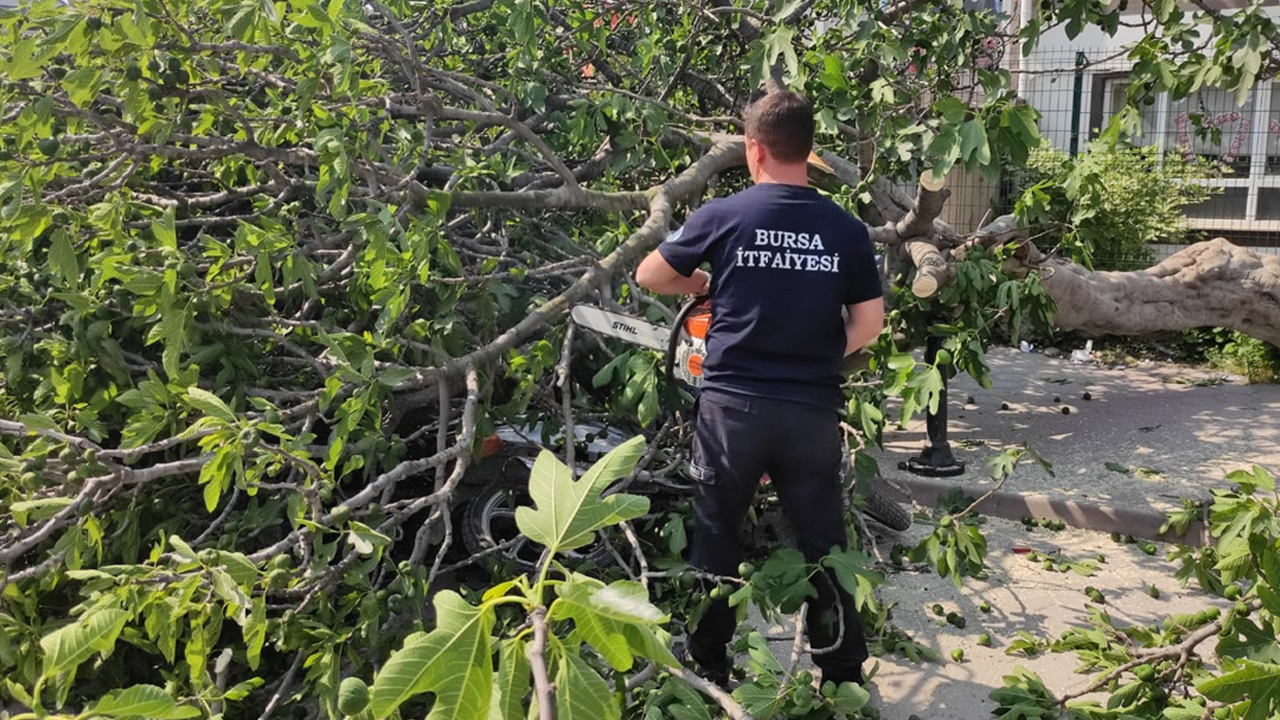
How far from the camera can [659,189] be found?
4562 millimetres

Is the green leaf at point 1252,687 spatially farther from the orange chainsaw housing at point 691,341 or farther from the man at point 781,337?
the orange chainsaw housing at point 691,341

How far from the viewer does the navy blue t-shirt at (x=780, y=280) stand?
122 inches

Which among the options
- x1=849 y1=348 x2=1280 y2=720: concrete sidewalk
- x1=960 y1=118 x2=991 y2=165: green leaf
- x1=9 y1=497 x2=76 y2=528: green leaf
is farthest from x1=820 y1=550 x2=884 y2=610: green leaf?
x1=9 y1=497 x2=76 y2=528: green leaf

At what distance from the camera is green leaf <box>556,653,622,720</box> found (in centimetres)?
117

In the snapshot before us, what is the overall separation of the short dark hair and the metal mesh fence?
25.5 ft

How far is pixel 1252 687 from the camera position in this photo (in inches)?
73.9

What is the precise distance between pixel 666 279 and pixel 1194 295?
5.55 meters

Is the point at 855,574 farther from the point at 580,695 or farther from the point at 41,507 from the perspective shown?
the point at 41,507

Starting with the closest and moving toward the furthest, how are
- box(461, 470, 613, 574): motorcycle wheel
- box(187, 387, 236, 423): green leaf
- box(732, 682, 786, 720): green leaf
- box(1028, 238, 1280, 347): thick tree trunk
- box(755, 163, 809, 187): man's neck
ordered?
box(187, 387, 236, 423): green leaf < box(732, 682, 786, 720): green leaf < box(755, 163, 809, 187): man's neck < box(461, 470, 613, 574): motorcycle wheel < box(1028, 238, 1280, 347): thick tree trunk

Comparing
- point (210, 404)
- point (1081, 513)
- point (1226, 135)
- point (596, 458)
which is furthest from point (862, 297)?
point (1226, 135)

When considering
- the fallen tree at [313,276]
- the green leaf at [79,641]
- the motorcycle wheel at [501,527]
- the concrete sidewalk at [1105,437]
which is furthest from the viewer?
the concrete sidewalk at [1105,437]

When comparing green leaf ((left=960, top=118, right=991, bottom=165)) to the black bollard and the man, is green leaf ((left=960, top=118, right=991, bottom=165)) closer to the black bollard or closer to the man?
the man

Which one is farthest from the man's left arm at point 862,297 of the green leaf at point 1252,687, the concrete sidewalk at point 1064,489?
the green leaf at point 1252,687

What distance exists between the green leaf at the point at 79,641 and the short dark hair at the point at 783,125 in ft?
7.69
